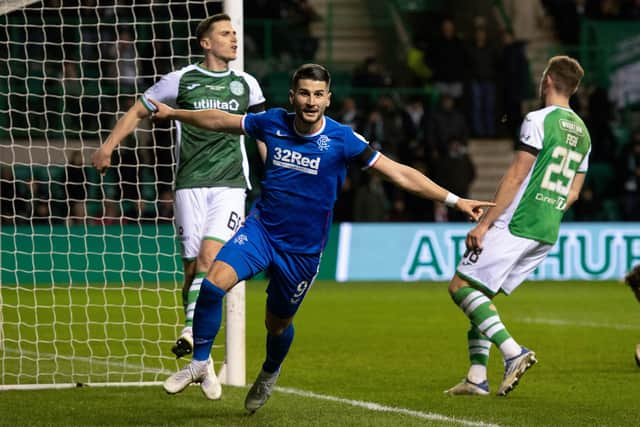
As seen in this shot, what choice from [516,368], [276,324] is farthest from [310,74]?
[516,368]

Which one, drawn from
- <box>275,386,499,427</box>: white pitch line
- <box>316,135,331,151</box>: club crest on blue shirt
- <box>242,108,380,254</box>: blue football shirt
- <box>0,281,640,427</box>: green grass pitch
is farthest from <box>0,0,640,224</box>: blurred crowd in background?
<box>316,135,331,151</box>: club crest on blue shirt

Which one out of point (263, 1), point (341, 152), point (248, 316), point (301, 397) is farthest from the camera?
point (263, 1)

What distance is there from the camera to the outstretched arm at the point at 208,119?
6852mm

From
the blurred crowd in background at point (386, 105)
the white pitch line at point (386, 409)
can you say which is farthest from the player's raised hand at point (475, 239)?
the blurred crowd in background at point (386, 105)

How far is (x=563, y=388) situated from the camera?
27.4 feet

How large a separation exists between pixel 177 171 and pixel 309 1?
1790 centimetres

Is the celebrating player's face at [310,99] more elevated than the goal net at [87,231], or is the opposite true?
the celebrating player's face at [310,99]

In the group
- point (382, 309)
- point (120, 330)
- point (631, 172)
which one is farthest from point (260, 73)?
point (120, 330)

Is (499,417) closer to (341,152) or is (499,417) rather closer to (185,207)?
(341,152)

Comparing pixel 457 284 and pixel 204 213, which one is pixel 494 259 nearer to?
pixel 457 284

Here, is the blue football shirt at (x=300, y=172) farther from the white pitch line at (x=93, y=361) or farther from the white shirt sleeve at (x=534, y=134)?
the white pitch line at (x=93, y=361)

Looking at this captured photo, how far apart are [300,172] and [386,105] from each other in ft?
51.1

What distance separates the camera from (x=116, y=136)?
728 centimetres

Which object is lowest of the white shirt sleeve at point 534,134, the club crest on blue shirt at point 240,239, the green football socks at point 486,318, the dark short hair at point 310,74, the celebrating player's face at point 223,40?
the green football socks at point 486,318
